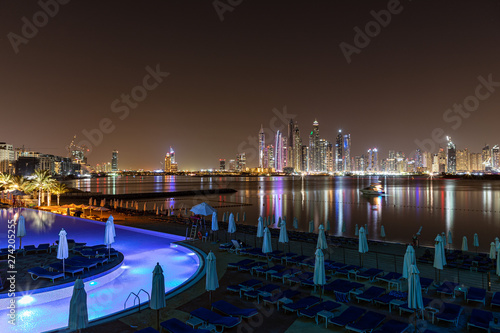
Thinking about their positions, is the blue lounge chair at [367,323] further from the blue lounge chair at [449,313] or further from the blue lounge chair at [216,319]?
the blue lounge chair at [216,319]

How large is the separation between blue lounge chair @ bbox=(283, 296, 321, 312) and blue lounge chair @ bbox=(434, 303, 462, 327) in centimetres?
292

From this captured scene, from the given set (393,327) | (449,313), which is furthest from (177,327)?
(449,313)

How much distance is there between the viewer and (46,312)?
900 cm

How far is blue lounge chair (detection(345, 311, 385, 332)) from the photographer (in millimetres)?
7434

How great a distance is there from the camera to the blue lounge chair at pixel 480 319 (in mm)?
7495

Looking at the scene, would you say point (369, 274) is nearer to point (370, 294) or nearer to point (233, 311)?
point (370, 294)

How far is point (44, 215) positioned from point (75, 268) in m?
19.5

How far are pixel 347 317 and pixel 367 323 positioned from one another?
18.8 inches

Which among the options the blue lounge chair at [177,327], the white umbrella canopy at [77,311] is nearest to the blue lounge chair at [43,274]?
the white umbrella canopy at [77,311]

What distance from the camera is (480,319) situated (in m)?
7.78

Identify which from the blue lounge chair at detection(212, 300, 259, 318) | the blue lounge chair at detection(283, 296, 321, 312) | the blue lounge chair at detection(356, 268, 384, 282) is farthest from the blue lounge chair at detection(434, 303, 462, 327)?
the blue lounge chair at detection(212, 300, 259, 318)

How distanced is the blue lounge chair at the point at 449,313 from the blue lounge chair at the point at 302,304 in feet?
9.57

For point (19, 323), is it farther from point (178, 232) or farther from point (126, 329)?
point (178, 232)

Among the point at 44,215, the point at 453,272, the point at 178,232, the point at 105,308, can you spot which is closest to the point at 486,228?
the point at 453,272
